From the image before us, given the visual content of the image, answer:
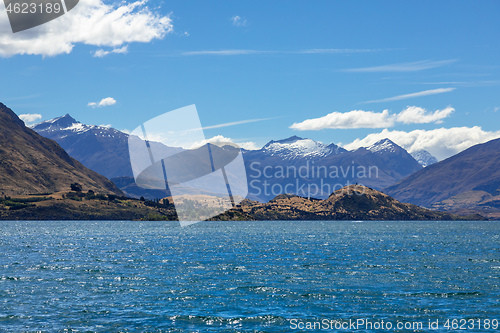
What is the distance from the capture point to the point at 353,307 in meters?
57.0

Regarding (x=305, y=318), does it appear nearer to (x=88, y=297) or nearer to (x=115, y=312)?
(x=115, y=312)

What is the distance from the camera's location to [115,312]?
54.1m

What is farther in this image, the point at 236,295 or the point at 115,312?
the point at 236,295

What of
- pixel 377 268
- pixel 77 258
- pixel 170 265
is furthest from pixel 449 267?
pixel 77 258

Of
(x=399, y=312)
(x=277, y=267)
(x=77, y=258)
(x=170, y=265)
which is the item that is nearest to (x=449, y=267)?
(x=277, y=267)

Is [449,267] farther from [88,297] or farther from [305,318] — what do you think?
[88,297]

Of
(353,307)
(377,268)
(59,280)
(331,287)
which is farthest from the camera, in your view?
(377,268)

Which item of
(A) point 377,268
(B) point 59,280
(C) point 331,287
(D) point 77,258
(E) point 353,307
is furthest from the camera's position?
(D) point 77,258

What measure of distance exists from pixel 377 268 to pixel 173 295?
45.6 meters

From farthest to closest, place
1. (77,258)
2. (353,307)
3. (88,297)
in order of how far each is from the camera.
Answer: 1. (77,258)
2. (88,297)
3. (353,307)

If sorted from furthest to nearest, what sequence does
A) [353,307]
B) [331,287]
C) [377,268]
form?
1. [377,268]
2. [331,287]
3. [353,307]

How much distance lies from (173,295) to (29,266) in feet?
148

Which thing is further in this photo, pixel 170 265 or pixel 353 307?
pixel 170 265

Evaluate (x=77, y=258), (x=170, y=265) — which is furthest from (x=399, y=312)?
(x=77, y=258)
